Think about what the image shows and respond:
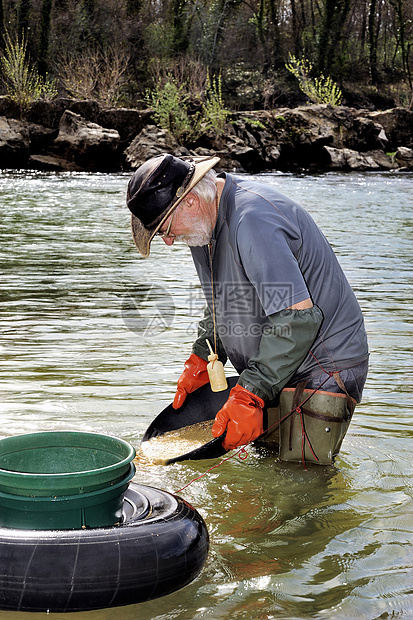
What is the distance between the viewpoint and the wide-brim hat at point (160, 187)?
9.36 ft

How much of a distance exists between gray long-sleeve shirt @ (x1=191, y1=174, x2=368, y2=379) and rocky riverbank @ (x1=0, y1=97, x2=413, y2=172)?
20.9 meters

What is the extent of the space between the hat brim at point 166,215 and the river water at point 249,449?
1.10 metres

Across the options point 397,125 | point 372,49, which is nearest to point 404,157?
point 397,125

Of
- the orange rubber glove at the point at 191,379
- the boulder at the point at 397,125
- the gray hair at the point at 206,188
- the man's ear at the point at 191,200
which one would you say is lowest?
the orange rubber glove at the point at 191,379

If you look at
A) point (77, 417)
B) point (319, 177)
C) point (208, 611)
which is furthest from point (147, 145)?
point (208, 611)

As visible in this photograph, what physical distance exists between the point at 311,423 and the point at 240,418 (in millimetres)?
495

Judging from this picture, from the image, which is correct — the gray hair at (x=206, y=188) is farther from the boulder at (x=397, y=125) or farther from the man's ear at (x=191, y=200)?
the boulder at (x=397, y=125)

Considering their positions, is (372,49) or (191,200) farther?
(372,49)

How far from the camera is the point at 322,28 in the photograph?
41656 millimetres

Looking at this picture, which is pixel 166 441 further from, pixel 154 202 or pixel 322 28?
pixel 322 28

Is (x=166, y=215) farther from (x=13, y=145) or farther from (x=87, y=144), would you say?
(x=13, y=145)

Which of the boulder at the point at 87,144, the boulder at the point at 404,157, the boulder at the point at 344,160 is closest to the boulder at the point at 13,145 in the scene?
the boulder at the point at 87,144

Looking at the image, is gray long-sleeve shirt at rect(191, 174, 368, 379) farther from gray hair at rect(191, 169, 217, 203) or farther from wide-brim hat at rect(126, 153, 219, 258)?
wide-brim hat at rect(126, 153, 219, 258)

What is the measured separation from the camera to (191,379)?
3.67m
